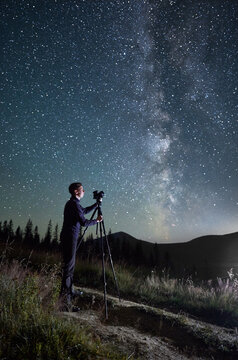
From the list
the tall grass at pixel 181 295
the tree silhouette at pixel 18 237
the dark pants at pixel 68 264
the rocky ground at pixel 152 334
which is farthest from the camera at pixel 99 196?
the tree silhouette at pixel 18 237

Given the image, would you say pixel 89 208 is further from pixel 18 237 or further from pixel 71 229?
pixel 18 237

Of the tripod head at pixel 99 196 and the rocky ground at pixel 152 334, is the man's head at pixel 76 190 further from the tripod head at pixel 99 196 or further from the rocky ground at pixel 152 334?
the rocky ground at pixel 152 334

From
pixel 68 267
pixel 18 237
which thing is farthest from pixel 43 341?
pixel 18 237

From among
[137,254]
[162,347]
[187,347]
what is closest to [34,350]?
[162,347]

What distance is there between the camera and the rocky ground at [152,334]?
311 cm

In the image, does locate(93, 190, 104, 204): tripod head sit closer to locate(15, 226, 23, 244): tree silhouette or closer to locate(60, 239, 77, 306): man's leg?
locate(60, 239, 77, 306): man's leg

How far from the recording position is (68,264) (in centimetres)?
463

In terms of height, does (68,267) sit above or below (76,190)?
below

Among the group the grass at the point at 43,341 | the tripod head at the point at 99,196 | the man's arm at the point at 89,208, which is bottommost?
the grass at the point at 43,341

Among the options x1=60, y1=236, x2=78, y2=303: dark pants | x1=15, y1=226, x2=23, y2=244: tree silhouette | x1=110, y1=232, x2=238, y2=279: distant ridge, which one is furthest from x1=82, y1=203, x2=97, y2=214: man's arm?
x1=110, y1=232, x2=238, y2=279: distant ridge

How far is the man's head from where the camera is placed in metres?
5.21

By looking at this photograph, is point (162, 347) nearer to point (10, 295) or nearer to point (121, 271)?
point (10, 295)

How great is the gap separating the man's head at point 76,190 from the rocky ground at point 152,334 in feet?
6.99

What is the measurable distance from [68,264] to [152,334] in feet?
6.53
